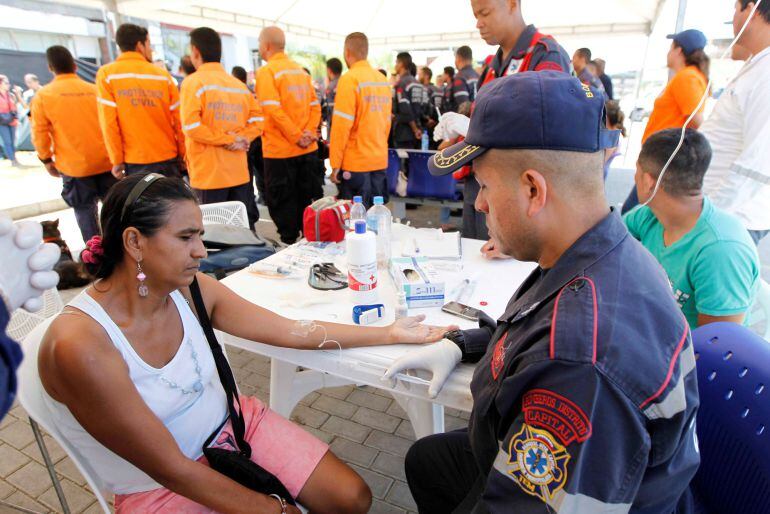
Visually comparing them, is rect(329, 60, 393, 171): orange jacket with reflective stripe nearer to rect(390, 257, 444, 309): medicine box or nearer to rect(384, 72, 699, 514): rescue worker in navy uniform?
rect(390, 257, 444, 309): medicine box

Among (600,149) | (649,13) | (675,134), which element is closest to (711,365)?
(600,149)

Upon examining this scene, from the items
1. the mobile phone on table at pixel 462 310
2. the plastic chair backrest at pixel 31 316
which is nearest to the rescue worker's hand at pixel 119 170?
the plastic chair backrest at pixel 31 316

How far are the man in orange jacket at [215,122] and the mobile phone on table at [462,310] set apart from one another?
109 inches

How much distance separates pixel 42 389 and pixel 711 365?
1.64 meters

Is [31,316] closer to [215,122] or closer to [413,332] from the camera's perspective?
[413,332]

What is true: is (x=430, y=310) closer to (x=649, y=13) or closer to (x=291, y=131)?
(x=291, y=131)

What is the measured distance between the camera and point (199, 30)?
3.46m

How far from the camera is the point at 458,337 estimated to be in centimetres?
132

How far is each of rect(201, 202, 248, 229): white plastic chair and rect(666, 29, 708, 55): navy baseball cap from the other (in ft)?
10.9

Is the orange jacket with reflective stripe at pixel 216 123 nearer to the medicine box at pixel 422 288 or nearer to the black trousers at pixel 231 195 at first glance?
the black trousers at pixel 231 195

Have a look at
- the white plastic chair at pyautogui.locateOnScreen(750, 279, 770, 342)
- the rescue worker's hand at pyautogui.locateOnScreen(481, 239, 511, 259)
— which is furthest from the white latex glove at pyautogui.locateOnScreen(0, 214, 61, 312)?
the white plastic chair at pyautogui.locateOnScreen(750, 279, 770, 342)

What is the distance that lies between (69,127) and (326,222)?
3.07m

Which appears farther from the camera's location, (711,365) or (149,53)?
(149,53)

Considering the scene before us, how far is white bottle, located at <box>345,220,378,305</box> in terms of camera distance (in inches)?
62.2
